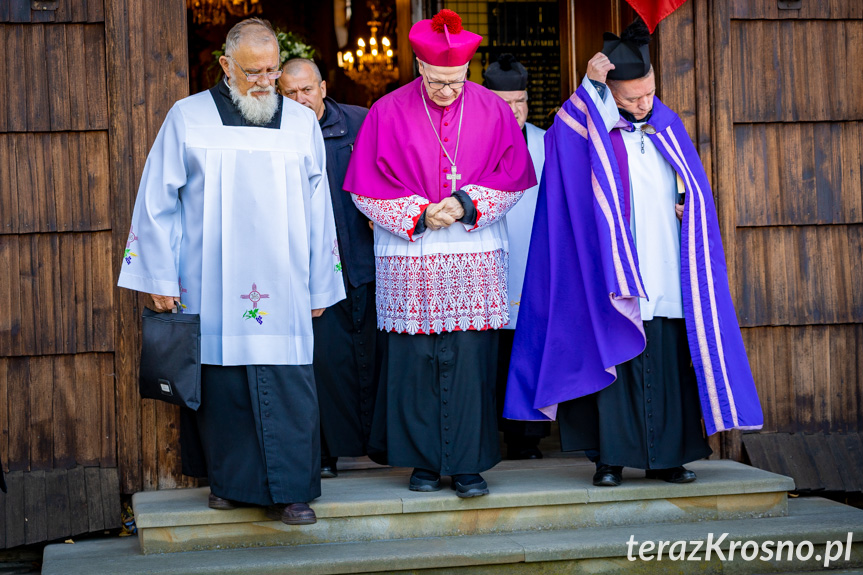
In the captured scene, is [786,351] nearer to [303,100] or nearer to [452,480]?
[452,480]

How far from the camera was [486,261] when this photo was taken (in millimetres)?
4074

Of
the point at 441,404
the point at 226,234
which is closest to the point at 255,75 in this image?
the point at 226,234

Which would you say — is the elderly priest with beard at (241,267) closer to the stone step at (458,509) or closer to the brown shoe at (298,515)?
the brown shoe at (298,515)

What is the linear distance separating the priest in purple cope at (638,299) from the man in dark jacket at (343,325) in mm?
740

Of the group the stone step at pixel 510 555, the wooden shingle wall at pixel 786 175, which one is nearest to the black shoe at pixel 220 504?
the stone step at pixel 510 555

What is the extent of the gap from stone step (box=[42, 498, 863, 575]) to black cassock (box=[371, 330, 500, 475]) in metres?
0.33

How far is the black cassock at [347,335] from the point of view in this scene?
4484 mm

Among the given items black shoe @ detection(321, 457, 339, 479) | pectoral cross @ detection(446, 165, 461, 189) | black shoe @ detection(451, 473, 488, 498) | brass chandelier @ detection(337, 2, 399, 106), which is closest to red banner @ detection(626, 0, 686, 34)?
pectoral cross @ detection(446, 165, 461, 189)

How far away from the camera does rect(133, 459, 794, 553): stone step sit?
382 centimetres

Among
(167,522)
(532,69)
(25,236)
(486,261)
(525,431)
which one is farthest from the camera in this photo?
(532,69)

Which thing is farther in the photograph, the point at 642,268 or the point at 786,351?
the point at 786,351

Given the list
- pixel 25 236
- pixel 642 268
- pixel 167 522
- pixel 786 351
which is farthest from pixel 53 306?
pixel 786 351

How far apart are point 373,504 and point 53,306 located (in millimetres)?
1713

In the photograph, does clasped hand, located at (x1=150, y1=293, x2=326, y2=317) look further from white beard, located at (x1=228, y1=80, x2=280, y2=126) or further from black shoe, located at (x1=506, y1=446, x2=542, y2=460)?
black shoe, located at (x1=506, y1=446, x2=542, y2=460)
